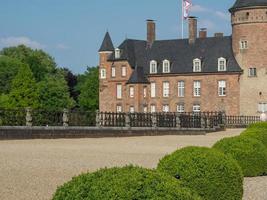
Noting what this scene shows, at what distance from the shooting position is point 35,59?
7481 centimetres

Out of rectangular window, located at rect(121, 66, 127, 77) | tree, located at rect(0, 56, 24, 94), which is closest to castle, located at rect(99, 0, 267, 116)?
rectangular window, located at rect(121, 66, 127, 77)

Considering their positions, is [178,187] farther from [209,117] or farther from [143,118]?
[209,117]

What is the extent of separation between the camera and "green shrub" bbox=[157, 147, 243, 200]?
7.47 m

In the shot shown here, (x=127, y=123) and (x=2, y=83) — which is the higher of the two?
(x=2, y=83)

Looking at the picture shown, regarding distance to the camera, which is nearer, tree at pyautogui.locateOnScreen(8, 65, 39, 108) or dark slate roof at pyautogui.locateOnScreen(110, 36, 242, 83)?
tree at pyautogui.locateOnScreen(8, 65, 39, 108)

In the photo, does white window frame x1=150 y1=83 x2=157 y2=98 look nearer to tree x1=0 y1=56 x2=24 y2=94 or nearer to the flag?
the flag

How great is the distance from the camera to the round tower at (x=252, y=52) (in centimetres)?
5831

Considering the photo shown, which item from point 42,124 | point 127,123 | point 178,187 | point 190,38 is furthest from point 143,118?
point 190,38

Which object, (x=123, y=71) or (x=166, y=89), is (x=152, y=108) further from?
(x=123, y=71)

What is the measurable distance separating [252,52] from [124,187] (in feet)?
184

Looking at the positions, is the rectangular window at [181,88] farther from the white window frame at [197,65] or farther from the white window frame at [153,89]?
the white window frame at [153,89]

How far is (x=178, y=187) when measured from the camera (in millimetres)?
4441

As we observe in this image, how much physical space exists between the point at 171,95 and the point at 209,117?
24.3 m

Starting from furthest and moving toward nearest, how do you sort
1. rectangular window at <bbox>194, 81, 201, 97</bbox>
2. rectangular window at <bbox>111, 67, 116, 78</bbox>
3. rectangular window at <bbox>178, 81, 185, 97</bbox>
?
rectangular window at <bbox>111, 67, 116, 78</bbox> → rectangular window at <bbox>178, 81, 185, 97</bbox> → rectangular window at <bbox>194, 81, 201, 97</bbox>
